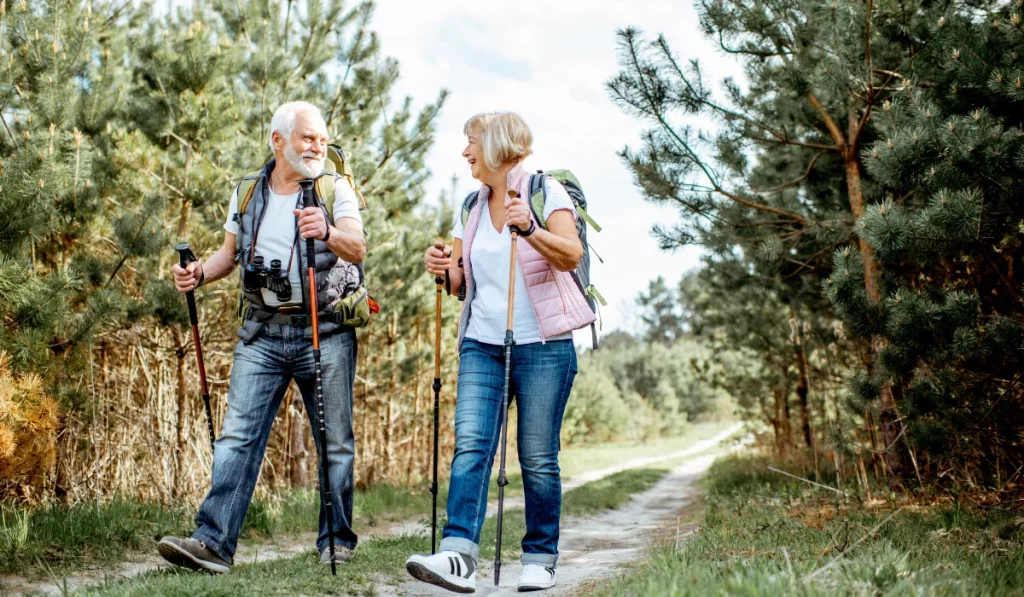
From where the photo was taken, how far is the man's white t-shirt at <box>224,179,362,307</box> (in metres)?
3.81

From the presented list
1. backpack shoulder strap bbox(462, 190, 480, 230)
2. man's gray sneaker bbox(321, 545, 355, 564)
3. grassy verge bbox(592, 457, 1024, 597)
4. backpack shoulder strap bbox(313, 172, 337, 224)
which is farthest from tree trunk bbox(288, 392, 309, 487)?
backpack shoulder strap bbox(462, 190, 480, 230)

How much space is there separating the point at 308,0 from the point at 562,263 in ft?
19.2

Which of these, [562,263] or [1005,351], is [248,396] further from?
[1005,351]

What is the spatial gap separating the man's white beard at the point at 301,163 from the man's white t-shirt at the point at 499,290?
2.86 feet

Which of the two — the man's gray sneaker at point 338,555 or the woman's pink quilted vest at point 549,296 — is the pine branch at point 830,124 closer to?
the woman's pink quilted vest at point 549,296

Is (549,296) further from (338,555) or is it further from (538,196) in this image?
(338,555)

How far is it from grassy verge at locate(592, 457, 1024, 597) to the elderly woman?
560 millimetres

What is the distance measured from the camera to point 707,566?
9.41 feet

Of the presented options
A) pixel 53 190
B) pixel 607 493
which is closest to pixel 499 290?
pixel 53 190

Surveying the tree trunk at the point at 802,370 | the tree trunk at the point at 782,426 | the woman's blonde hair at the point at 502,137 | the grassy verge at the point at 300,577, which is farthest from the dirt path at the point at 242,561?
the tree trunk at the point at 782,426

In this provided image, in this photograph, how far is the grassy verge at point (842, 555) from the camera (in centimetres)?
246

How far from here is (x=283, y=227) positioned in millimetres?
3861

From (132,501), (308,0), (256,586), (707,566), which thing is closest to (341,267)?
(256,586)

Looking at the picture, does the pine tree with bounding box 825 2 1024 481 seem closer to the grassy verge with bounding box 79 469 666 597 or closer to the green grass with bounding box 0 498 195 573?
the grassy verge with bounding box 79 469 666 597
